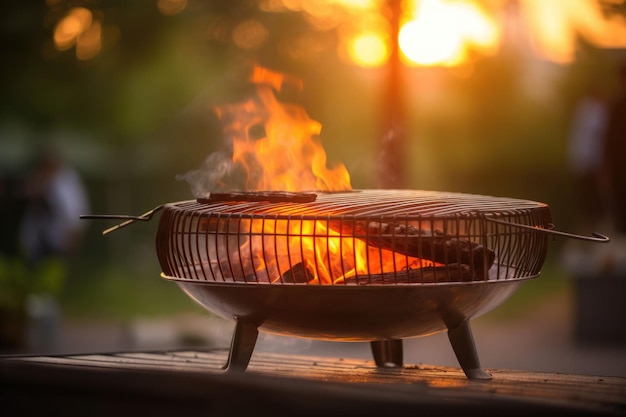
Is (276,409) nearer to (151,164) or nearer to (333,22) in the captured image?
(333,22)

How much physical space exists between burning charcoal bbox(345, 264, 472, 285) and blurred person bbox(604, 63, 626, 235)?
456 cm

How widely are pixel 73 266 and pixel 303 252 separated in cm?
952

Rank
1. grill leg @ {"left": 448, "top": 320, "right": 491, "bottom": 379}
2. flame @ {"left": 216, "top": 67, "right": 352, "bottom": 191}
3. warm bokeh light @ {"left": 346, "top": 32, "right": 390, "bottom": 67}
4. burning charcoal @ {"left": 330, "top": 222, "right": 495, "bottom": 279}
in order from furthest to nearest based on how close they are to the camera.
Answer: warm bokeh light @ {"left": 346, "top": 32, "right": 390, "bottom": 67} < flame @ {"left": 216, "top": 67, "right": 352, "bottom": 191} < grill leg @ {"left": 448, "top": 320, "right": 491, "bottom": 379} < burning charcoal @ {"left": 330, "top": 222, "right": 495, "bottom": 279}

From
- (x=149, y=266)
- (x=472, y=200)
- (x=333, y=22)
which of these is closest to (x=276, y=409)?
(x=472, y=200)

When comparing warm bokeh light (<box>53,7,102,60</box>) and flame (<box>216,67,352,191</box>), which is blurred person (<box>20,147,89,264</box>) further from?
flame (<box>216,67,352,191</box>)

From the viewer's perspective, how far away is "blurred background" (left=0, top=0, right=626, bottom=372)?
6828 mm

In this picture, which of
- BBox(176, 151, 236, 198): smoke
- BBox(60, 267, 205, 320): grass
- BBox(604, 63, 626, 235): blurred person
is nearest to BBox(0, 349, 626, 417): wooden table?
BBox(176, 151, 236, 198): smoke

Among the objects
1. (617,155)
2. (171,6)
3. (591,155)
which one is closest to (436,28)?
(617,155)

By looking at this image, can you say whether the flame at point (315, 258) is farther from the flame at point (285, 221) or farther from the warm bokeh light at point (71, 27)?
the warm bokeh light at point (71, 27)

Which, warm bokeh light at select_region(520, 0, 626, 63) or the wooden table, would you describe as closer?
the wooden table

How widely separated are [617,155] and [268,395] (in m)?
5.79

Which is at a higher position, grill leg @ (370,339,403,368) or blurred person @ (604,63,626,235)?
blurred person @ (604,63,626,235)

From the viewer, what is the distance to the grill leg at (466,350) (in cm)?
315

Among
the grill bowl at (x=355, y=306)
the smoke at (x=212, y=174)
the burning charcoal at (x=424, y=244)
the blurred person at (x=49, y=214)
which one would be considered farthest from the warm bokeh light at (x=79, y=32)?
the burning charcoal at (x=424, y=244)
